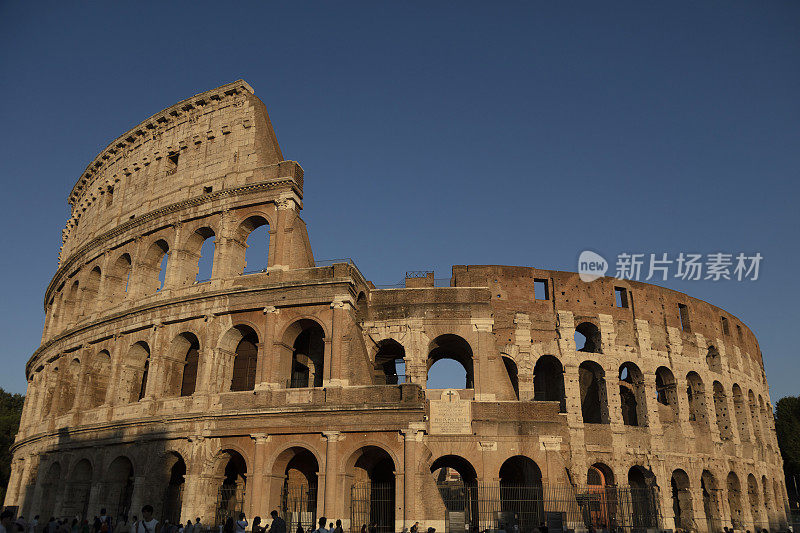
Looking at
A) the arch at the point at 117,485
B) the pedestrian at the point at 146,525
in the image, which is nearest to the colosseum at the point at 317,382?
the arch at the point at 117,485

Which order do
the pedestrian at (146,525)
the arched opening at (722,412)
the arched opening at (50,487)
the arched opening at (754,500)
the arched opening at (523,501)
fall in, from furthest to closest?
the arched opening at (722,412) → the arched opening at (754,500) → the arched opening at (50,487) → the arched opening at (523,501) → the pedestrian at (146,525)

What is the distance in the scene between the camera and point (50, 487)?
23.8 metres

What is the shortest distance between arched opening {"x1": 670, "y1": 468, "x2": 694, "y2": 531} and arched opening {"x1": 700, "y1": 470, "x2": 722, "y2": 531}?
100 cm

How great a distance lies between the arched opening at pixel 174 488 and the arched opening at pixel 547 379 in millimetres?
14634

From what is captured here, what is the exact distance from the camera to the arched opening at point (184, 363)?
21566 millimetres

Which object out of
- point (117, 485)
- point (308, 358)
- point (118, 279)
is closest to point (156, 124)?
point (118, 279)

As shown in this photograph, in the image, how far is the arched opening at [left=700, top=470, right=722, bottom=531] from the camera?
26.1m

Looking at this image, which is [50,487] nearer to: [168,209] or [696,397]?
[168,209]

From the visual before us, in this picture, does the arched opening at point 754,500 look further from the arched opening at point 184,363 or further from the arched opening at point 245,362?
the arched opening at point 184,363

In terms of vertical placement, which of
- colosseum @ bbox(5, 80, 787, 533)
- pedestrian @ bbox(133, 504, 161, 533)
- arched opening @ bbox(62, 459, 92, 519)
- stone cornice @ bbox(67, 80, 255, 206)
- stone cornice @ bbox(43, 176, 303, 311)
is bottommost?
pedestrian @ bbox(133, 504, 161, 533)

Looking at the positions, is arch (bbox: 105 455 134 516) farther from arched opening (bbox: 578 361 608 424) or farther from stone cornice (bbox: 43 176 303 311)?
arched opening (bbox: 578 361 608 424)

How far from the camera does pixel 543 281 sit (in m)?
26.4

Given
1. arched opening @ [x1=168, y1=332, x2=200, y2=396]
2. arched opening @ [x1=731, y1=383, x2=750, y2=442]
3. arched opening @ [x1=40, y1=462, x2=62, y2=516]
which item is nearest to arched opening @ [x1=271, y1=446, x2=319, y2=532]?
arched opening @ [x1=168, y1=332, x2=200, y2=396]

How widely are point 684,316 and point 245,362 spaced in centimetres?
2106
